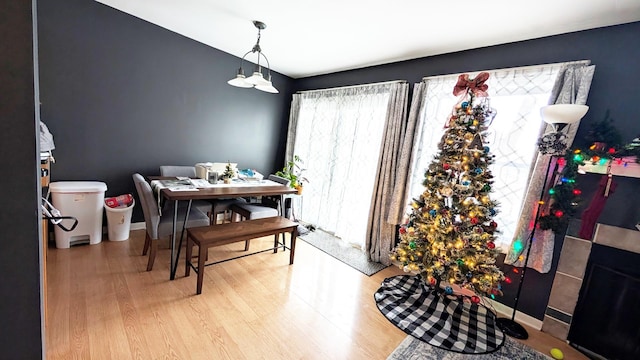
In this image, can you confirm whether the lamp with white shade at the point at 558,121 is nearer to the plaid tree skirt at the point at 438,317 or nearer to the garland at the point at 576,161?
the garland at the point at 576,161

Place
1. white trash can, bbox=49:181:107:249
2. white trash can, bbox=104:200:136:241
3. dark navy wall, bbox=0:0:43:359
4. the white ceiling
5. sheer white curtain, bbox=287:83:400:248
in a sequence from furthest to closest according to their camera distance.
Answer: sheer white curtain, bbox=287:83:400:248 → white trash can, bbox=104:200:136:241 → white trash can, bbox=49:181:107:249 → the white ceiling → dark navy wall, bbox=0:0:43:359

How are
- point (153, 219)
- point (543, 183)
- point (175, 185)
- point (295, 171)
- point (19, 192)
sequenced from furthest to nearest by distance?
point (295, 171) → point (175, 185) → point (153, 219) → point (543, 183) → point (19, 192)

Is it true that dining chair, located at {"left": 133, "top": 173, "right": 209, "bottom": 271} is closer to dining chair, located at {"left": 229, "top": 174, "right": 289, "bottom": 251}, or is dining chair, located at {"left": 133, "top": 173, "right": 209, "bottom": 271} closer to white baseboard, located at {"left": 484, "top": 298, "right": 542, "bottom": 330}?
dining chair, located at {"left": 229, "top": 174, "right": 289, "bottom": 251}

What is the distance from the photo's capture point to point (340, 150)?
3775 mm

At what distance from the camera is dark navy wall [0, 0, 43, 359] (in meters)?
0.63

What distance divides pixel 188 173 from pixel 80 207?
1.08 metres

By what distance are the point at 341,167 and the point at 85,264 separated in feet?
9.97

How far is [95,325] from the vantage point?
5.51ft

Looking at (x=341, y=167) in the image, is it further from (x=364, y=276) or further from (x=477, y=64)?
(x=477, y=64)

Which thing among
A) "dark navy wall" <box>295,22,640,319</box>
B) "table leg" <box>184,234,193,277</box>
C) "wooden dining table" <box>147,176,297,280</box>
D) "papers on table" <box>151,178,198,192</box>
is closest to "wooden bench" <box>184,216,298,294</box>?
"table leg" <box>184,234,193,277</box>

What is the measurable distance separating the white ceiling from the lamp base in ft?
8.15

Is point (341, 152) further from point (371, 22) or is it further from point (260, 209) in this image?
point (371, 22)

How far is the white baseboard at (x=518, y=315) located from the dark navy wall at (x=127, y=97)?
12.3 ft

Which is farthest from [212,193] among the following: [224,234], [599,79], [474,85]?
[599,79]
